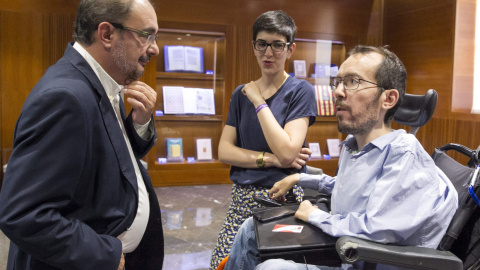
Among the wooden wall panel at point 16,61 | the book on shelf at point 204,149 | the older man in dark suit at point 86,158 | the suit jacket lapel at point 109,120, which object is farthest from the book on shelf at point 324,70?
the suit jacket lapel at point 109,120

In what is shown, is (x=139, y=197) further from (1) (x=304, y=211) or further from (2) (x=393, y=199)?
(2) (x=393, y=199)

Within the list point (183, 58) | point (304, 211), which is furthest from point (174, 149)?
point (304, 211)

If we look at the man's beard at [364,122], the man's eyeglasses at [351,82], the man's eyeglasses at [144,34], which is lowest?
the man's beard at [364,122]

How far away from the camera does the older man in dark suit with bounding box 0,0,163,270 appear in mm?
1063

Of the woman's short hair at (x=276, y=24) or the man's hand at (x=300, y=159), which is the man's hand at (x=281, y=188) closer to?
the man's hand at (x=300, y=159)

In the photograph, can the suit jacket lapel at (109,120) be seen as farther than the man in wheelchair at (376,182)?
No

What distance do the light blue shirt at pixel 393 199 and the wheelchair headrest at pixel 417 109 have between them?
553 mm

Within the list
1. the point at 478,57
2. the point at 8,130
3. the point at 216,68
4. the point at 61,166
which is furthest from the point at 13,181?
the point at 478,57

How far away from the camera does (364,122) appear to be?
1.68m

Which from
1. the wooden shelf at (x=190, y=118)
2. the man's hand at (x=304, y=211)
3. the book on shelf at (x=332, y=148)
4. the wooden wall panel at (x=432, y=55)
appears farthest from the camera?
the book on shelf at (x=332, y=148)

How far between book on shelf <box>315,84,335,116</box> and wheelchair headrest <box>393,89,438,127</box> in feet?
13.8

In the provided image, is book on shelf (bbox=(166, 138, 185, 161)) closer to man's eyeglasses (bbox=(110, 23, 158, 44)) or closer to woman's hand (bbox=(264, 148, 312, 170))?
woman's hand (bbox=(264, 148, 312, 170))

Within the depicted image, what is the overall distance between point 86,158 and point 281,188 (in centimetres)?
90

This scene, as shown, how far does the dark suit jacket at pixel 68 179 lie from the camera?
1059mm
